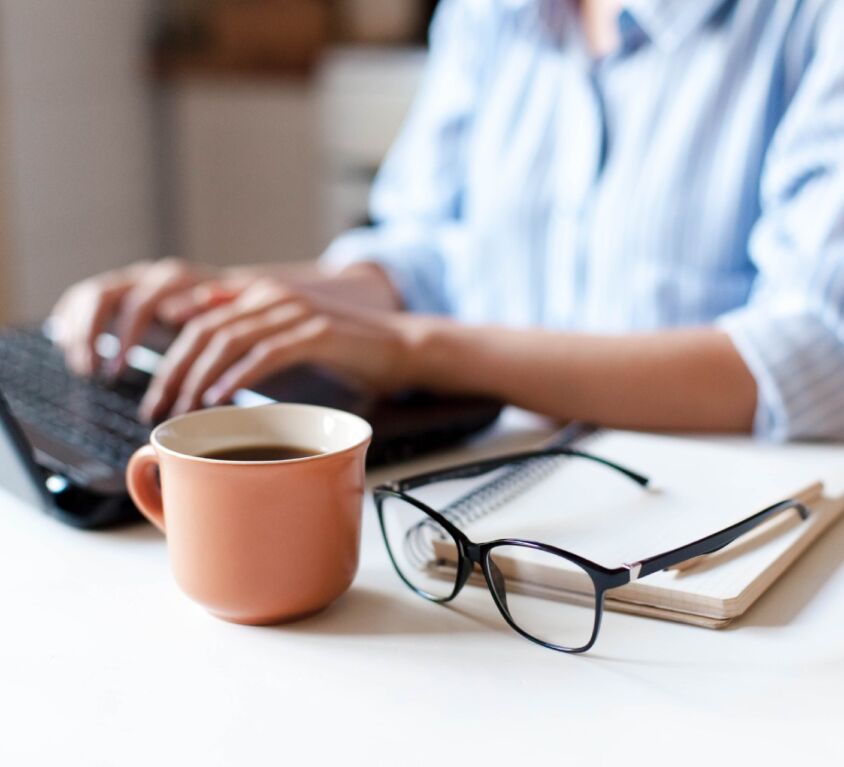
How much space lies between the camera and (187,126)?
102 inches

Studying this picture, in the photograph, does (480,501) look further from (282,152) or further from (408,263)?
(282,152)

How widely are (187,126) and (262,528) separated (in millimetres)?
2295

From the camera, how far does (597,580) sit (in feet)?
1.52

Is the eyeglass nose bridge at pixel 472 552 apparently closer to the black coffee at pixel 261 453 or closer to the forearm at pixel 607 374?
the black coffee at pixel 261 453

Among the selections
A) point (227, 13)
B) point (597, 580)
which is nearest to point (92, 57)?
point (227, 13)

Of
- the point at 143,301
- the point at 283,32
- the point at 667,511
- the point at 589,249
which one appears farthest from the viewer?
the point at 283,32

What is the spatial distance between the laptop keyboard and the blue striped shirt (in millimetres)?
358

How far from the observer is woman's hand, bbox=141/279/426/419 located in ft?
2.41

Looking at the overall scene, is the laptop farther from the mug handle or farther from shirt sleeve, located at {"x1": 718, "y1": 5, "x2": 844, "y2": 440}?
shirt sleeve, located at {"x1": 718, "y1": 5, "x2": 844, "y2": 440}

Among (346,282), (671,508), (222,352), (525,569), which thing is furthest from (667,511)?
(346,282)

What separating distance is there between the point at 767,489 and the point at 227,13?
2.19 metres

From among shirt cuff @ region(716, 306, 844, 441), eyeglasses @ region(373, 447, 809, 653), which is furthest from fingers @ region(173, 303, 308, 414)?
shirt cuff @ region(716, 306, 844, 441)

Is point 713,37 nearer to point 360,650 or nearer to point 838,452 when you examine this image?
point 838,452

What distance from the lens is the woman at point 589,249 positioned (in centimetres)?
77
